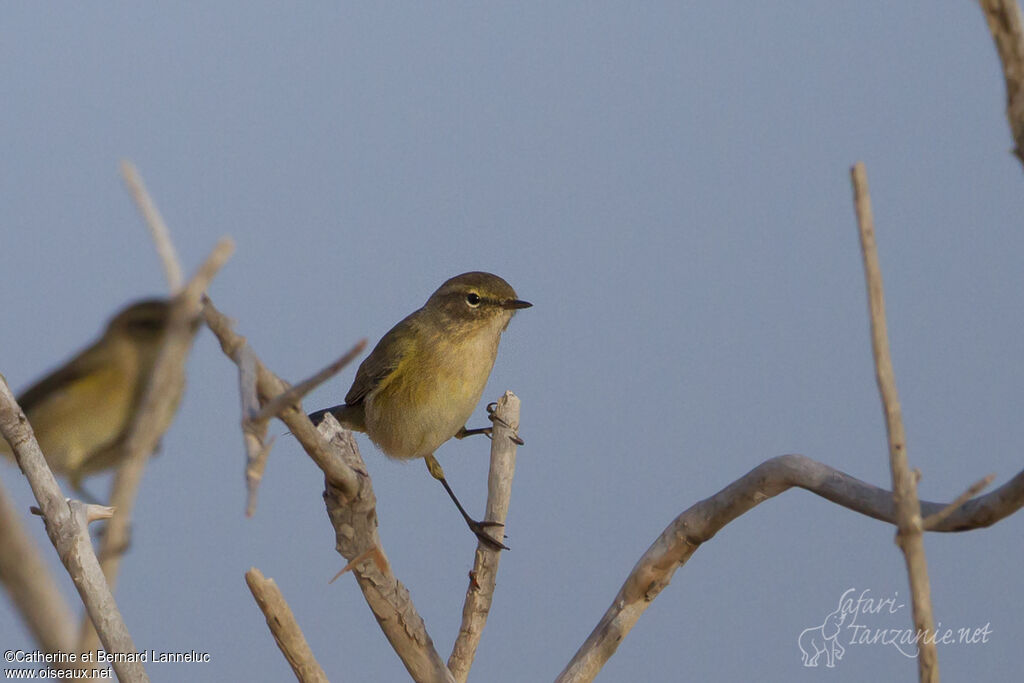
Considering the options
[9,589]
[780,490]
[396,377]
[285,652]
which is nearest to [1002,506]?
[780,490]

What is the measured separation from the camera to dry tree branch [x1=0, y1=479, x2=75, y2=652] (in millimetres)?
779

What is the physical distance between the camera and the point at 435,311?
3.84m

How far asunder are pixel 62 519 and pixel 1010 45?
193 centimetres

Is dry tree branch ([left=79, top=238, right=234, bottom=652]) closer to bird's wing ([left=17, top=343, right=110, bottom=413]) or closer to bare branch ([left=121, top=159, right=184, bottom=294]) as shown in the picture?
bare branch ([left=121, top=159, right=184, bottom=294])

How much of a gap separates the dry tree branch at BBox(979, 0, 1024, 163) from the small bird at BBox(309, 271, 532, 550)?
7.67ft

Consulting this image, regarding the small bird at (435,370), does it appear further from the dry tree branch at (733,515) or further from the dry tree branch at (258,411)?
the dry tree branch at (258,411)

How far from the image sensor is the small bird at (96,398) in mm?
1496

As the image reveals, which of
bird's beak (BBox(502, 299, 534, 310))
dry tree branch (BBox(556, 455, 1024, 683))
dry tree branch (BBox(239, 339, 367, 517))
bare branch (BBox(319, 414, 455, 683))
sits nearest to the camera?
dry tree branch (BBox(239, 339, 367, 517))

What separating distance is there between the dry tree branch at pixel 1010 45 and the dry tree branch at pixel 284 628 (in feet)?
5.36

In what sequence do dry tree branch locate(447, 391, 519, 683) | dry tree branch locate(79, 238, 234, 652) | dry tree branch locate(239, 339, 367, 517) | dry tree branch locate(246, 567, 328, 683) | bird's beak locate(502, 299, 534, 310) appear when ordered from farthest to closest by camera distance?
bird's beak locate(502, 299, 534, 310)
dry tree branch locate(447, 391, 519, 683)
dry tree branch locate(246, 567, 328, 683)
dry tree branch locate(239, 339, 367, 517)
dry tree branch locate(79, 238, 234, 652)

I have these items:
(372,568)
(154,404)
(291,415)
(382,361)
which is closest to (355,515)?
(372,568)

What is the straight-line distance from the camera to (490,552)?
323 centimetres

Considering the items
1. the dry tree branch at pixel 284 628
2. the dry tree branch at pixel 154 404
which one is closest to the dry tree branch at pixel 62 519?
the dry tree branch at pixel 284 628

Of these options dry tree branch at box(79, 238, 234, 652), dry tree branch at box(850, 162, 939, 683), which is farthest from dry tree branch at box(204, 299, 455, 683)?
dry tree branch at box(850, 162, 939, 683)
